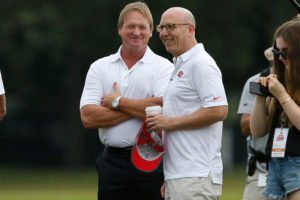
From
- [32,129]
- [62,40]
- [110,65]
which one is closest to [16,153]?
[32,129]

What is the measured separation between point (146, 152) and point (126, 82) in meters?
0.75

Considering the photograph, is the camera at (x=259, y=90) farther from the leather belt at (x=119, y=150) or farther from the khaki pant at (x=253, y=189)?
the khaki pant at (x=253, y=189)

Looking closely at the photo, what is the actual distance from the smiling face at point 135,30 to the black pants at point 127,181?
874 millimetres

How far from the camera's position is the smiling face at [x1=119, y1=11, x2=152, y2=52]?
8.80 m

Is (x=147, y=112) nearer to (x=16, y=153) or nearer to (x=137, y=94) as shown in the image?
(x=137, y=94)

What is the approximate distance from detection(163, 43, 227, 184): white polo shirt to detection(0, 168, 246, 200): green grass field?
12.8 m

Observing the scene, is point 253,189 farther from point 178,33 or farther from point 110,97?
Result: point 178,33

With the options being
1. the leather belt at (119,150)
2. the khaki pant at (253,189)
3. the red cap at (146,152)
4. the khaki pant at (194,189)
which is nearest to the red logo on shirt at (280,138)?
the khaki pant at (194,189)

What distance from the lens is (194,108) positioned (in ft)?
25.8

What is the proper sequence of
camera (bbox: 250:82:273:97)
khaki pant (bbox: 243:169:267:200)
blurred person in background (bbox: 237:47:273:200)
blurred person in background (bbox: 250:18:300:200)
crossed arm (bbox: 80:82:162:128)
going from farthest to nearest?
khaki pant (bbox: 243:169:267:200) < blurred person in background (bbox: 237:47:273:200) < crossed arm (bbox: 80:82:162:128) < camera (bbox: 250:82:273:97) < blurred person in background (bbox: 250:18:300:200)

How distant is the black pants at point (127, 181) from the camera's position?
28.8 feet

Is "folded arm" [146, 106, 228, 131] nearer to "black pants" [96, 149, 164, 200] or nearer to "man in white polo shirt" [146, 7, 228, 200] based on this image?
"man in white polo shirt" [146, 7, 228, 200]

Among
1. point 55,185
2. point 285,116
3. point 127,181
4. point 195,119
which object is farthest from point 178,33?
point 55,185

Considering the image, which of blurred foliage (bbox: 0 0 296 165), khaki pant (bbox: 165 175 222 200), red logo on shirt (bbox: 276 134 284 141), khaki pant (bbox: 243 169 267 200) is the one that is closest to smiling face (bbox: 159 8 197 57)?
khaki pant (bbox: 165 175 222 200)
